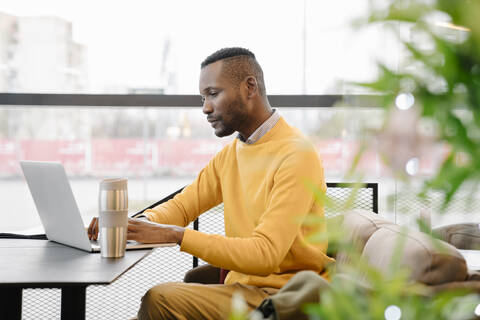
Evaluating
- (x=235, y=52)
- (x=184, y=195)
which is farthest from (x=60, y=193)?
(x=235, y=52)

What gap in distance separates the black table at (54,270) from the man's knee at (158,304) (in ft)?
0.38

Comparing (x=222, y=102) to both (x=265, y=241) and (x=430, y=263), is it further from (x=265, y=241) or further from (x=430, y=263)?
(x=430, y=263)

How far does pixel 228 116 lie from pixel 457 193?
141cm

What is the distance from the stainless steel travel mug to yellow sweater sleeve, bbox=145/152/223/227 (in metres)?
0.49

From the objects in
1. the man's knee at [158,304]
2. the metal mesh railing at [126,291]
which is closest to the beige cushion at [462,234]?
the man's knee at [158,304]

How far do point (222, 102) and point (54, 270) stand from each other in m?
0.83

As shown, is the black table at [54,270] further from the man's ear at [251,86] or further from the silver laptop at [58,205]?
the man's ear at [251,86]

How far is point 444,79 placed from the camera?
439 mm

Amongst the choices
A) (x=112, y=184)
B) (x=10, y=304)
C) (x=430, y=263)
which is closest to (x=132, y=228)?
(x=112, y=184)

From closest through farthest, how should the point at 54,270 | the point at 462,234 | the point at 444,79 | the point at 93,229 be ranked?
the point at 444,79, the point at 54,270, the point at 93,229, the point at 462,234

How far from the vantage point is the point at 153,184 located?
131 inches

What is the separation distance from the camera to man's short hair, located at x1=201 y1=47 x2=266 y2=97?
183 cm

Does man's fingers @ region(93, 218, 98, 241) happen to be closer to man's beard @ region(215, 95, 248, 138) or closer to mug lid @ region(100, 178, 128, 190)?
mug lid @ region(100, 178, 128, 190)

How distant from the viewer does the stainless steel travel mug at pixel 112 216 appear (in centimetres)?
139
